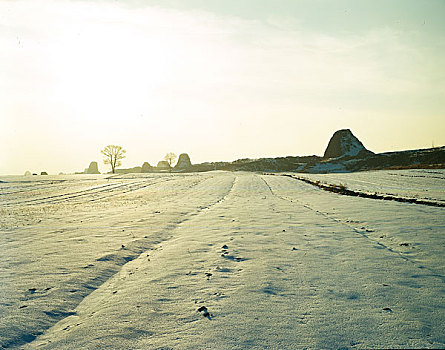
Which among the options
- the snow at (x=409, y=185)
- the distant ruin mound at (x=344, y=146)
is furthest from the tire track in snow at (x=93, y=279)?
the distant ruin mound at (x=344, y=146)

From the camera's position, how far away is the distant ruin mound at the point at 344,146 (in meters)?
121

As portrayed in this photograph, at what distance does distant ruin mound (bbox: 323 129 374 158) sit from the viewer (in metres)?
121

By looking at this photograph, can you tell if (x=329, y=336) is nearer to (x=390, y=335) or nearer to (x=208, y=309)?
(x=390, y=335)

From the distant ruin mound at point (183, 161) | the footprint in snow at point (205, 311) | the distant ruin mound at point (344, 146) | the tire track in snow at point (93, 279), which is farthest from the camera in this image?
the distant ruin mound at point (183, 161)

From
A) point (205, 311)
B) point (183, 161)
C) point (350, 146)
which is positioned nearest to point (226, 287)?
point (205, 311)

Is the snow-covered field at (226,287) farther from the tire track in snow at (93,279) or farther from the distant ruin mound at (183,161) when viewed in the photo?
the distant ruin mound at (183,161)

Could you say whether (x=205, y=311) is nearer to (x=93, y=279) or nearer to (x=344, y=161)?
(x=93, y=279)

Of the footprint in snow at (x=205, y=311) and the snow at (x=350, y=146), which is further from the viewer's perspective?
the snow at (x=350, y=146)

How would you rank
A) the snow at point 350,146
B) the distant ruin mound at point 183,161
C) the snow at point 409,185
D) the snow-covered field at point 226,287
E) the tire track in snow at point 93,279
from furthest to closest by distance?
the distant ruin mound at point 183,161, the snow at point 350,146, the snow at point 409,185, the tire track in snow at point 93,279, the snow-covered field at point 226,287

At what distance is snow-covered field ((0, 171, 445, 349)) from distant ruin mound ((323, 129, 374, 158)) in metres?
120

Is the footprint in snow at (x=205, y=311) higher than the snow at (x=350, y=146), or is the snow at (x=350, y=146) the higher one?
the snow at (x=350, y=146)

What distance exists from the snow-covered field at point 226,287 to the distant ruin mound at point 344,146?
120 metres

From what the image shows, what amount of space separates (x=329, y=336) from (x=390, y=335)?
0.65 metres

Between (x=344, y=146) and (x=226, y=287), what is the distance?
423ft
